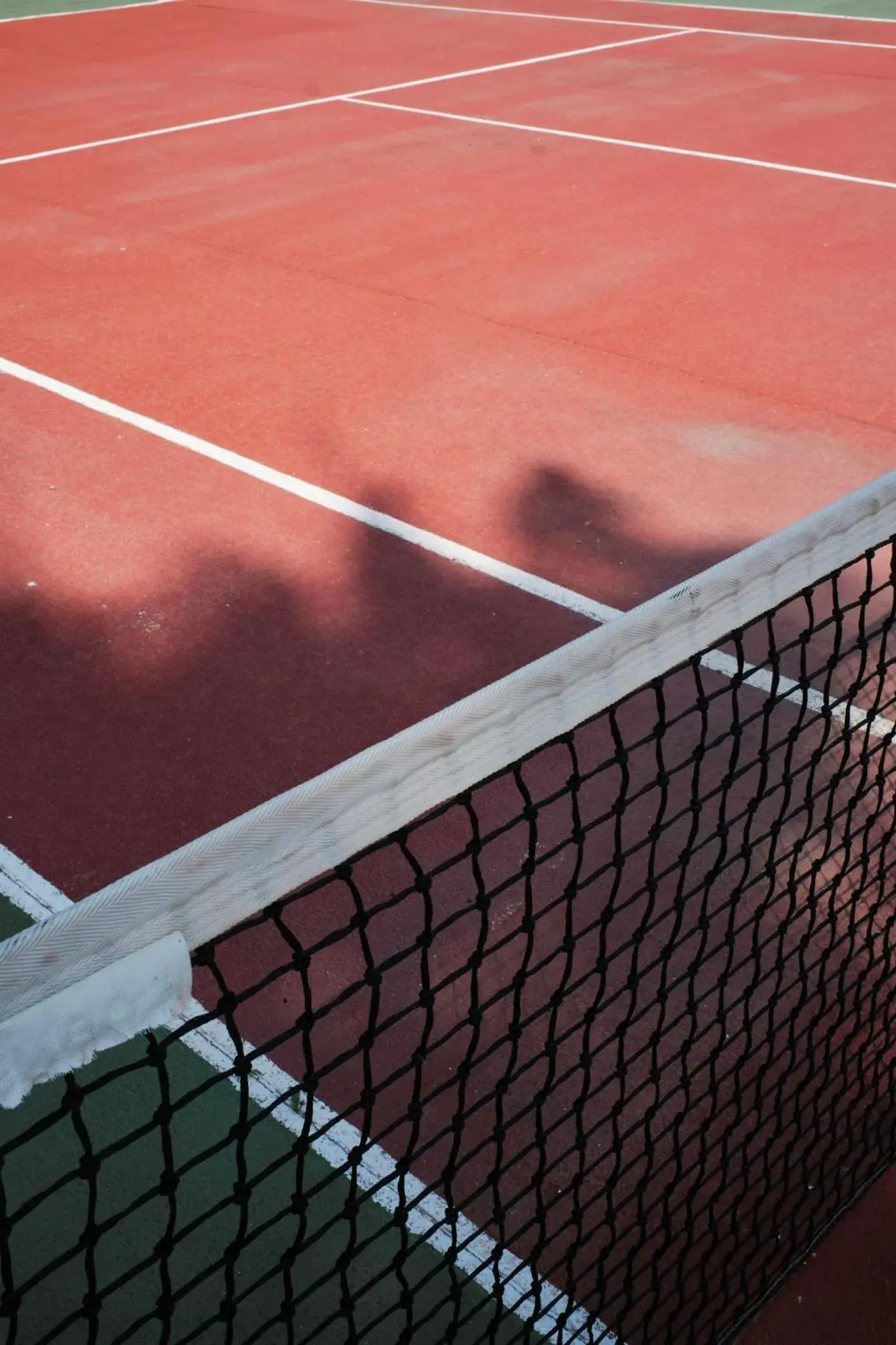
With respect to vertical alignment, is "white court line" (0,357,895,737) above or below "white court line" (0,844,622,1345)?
above

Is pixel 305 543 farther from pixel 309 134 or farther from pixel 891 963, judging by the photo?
pixel 309 134

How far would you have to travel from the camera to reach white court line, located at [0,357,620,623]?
5.57m

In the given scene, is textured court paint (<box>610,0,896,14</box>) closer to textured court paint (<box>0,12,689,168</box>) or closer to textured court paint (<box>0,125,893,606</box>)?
textured court paint (<box>0,12,689,168</box>)

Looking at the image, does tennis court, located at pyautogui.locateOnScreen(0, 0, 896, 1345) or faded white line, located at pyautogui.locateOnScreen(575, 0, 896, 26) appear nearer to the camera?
tennis court, located at pyautogui.locateOnScreen(0, 0, 896, 1345)

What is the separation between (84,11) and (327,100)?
8.54m

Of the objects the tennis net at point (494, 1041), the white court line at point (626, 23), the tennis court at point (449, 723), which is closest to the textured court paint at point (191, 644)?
the tennis court at point (449, 723)

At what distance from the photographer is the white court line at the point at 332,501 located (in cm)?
557

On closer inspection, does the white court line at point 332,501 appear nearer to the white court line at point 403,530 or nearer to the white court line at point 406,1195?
the white court line at point 403,530

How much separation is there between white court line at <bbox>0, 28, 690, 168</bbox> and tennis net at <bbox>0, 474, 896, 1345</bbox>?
10.1 metres

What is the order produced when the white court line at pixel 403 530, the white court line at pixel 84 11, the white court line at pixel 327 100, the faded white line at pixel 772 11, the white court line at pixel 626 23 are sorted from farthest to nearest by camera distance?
1. the white court line at pixel 84 11
2. the faded white line at pixel 772 11
3. the white court line at pixel 626 23
4. the white court line at pixel 327 100
5. the white court line at pixel 403 530

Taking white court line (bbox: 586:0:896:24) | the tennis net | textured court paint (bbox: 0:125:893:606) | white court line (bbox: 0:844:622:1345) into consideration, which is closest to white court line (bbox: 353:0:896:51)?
white court line (bbox: 586:0:896:24)

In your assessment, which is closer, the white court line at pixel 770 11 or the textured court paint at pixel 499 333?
the textured court paint at pixel 499 333


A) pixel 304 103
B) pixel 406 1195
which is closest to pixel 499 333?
pixel 406 1195

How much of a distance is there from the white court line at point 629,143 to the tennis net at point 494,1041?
26.6 feet
